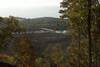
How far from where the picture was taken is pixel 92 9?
31672mm

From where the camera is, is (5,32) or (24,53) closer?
(5,32)

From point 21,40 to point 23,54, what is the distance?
8.41 ft

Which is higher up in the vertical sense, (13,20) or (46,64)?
(13,20)

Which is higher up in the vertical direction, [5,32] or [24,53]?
[5,32]

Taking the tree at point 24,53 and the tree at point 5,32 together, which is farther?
the tree at point 24,53

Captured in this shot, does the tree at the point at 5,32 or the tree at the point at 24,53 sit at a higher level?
the tree at the point at 5,32

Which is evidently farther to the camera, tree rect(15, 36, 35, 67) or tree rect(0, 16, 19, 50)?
tree rect(15, 36, 35, 67)

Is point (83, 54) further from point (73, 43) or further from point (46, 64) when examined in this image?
point (46, 64)

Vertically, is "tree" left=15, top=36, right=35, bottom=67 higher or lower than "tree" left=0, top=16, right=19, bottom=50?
lower

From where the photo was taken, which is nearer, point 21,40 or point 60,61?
point 21,40

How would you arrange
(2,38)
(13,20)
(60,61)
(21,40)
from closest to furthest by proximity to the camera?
(2,38)
(13,20)
(21,40)
(60,61)

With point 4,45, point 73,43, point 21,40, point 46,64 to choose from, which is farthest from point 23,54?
point 46,64

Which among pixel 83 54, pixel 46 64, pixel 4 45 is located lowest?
pixel 46 64

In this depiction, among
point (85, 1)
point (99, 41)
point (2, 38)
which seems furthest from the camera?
point (99, 41)
